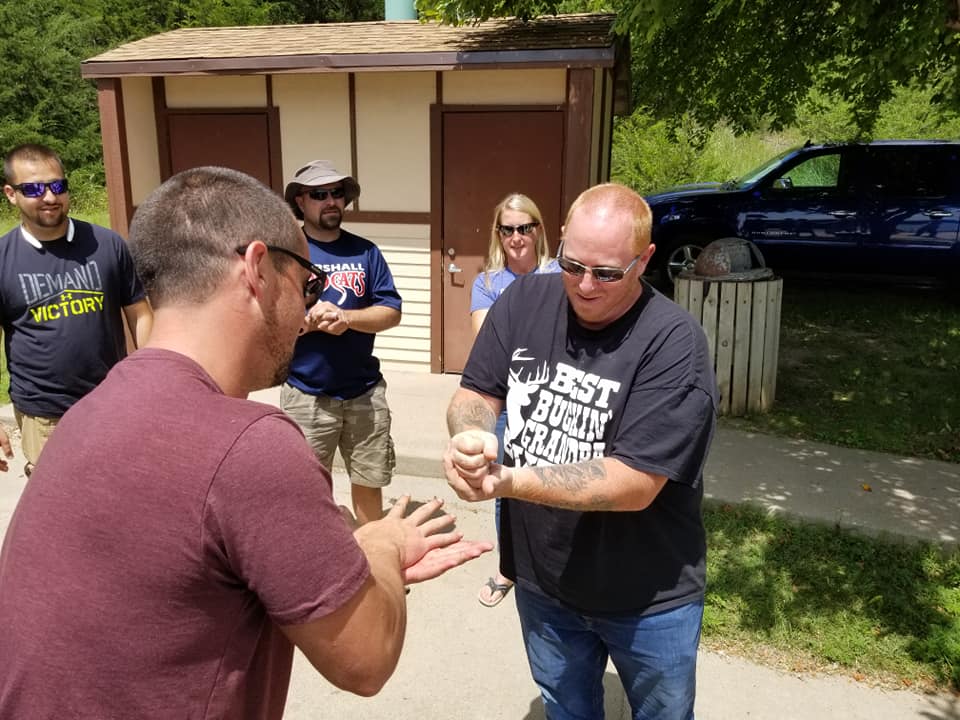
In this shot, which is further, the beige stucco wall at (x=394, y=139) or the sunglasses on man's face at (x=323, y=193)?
the beige stucco wall at (x=394, y=139)

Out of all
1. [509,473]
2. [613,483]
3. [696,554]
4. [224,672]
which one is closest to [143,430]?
[224,672]

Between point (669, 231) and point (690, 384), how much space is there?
29.3 feet

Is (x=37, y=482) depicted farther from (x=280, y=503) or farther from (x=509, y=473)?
(x=509, y=473)

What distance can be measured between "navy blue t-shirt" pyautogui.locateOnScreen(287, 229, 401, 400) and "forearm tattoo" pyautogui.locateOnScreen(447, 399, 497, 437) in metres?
1.65

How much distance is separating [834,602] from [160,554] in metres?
3.46

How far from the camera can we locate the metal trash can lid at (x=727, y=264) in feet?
20.5

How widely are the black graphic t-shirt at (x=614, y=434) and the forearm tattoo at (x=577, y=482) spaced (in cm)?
9

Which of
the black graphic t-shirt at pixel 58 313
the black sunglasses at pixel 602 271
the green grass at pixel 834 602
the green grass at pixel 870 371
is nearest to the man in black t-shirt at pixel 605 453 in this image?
the black sunglasses at pixel 602 271

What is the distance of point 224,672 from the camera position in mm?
1222

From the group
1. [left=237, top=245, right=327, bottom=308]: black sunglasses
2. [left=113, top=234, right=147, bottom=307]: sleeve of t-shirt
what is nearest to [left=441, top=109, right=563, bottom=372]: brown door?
[left=113, top=234, right=147, bottom=307]: sleeve of t-shirt

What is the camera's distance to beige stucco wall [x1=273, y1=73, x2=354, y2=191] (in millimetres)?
7168

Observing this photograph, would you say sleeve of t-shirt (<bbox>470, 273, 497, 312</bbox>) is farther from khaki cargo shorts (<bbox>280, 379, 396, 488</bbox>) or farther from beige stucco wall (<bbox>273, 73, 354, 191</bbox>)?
beige stucco wall (<bbox>273, 73, 354, 191</bbox>)

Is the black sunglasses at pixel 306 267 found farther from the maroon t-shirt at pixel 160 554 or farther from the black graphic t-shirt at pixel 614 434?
the black graphic t-shirt at pixel 614 434

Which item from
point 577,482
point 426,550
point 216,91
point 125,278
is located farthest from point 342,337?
point 216,91
